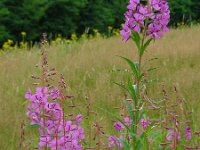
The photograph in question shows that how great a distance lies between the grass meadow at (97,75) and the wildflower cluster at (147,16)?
1376 mm

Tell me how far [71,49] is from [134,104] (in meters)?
A: 5.35

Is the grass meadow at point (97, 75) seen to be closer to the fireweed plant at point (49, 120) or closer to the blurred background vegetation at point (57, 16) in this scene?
the fireweed plant at point (49, 120)

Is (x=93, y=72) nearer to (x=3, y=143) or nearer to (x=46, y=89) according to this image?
(x=3, y=143)

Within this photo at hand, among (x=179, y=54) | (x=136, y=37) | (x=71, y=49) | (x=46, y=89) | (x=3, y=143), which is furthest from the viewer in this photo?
(x=71, y=49)

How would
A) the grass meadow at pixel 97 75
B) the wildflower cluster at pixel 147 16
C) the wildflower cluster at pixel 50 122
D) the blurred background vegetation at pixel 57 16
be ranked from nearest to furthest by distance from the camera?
the wildflower cluster at pixel 50 122 < the wildflower cluster at pixel 147 16 < the grass meadow at pixel 97 75 < the blurred background vegetation at pixel 57 16

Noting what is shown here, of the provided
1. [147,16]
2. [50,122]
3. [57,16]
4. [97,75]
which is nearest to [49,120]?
[50,122]

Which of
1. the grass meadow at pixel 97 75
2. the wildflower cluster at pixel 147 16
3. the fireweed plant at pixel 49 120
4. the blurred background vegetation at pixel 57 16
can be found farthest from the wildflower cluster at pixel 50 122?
the blurred background vegetation at pixel 57 16

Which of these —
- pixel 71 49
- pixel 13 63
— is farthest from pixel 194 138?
pixel 71 49

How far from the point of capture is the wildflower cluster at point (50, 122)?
1.85 metres

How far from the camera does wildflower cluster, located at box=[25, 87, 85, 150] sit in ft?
6.06

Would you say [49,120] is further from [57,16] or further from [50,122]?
[57,16]

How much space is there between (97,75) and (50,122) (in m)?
3.61

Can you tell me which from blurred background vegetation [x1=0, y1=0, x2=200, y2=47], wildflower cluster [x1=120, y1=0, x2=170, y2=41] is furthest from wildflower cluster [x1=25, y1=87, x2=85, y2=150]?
blurred background vegetation [x1=0, y1=0, x2=200, y2=47]

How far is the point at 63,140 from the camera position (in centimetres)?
181
